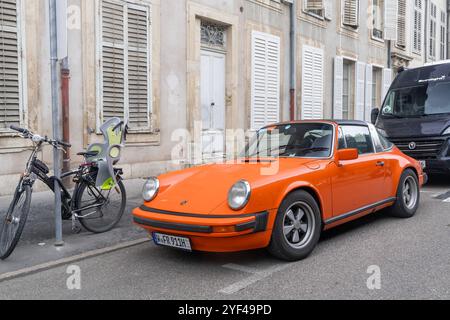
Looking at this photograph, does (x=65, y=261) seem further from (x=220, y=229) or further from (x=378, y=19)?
(x=378, y=19)

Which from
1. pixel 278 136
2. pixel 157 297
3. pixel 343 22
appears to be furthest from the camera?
pixel 343 22

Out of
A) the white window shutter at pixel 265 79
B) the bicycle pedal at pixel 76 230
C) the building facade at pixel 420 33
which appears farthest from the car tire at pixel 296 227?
the building facade at pixel 420 33

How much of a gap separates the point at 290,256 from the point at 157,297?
4.56ft

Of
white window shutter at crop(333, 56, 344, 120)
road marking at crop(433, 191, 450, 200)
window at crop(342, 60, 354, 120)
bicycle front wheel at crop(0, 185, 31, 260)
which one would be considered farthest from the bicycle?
window at crop(342, 60, 354, 120)

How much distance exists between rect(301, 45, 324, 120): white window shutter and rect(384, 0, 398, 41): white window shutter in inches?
230

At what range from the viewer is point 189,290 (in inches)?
155

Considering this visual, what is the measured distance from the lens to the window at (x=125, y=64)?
9055 mm

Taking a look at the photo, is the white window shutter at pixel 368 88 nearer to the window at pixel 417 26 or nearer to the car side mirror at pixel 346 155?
the window at pixel 417 26

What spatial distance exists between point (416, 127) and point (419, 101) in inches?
40.9

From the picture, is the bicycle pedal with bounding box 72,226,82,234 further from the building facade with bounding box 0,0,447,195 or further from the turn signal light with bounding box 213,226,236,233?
the turn signal light with bounding box 213,226,236,233

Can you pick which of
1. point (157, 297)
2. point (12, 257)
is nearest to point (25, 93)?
point (12, 257)

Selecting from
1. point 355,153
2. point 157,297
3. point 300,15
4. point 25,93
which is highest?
point 300,15

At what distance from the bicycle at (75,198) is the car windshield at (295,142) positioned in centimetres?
177

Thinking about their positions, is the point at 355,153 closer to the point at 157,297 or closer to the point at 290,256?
the point at 290,256
